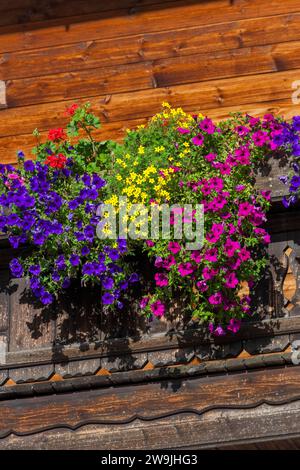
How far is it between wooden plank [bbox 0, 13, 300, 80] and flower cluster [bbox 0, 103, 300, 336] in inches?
32.5

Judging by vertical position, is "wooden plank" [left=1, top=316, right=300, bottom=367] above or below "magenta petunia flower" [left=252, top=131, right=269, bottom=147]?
below

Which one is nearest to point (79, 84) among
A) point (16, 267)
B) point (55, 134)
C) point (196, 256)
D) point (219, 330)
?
point (55, 134)

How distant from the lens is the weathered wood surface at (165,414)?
10.2 meters

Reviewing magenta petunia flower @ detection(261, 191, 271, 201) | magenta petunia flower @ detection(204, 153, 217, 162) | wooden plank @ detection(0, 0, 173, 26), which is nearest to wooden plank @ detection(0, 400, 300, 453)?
magenta petunia flower @ detection(261, 191, 271, 201)

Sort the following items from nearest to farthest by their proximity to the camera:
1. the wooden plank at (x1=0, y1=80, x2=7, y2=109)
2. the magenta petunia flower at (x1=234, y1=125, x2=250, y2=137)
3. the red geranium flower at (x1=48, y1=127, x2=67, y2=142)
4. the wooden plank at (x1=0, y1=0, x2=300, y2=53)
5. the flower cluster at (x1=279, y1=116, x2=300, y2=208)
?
the flower cluster at (x1=279, y1=116, x2=300, y2=208) < the magenta petunia flower at (x1=234, y1=125, x2=250, y2=137) < the red geranium flower at (x1=48, y1=127, x2=67, y2=142) < the wooden plank at (x1=0, y1=0, x2=300, y2=53) < the wooden plank at (x1=0, y1=80, x2=7, y2=109)

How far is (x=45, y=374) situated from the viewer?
1088cm

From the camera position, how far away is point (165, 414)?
10469 mm

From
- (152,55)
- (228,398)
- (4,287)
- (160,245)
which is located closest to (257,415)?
(228,398)

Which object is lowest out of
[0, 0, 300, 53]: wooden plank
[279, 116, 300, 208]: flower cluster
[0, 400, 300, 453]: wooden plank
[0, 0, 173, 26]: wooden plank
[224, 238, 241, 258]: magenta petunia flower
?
[0, 400, 300, 453]: wooden plank

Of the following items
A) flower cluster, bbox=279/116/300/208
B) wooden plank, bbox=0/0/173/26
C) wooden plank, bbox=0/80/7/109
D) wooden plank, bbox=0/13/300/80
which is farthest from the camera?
wooden plank, bbox=0/0/173/26

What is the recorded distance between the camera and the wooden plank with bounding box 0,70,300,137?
455 inches

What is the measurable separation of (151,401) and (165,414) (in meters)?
0.15

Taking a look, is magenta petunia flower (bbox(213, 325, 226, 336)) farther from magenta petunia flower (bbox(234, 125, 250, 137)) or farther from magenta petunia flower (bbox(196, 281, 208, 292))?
magenta petunia flower (bbox(234, 125, 250, 137))

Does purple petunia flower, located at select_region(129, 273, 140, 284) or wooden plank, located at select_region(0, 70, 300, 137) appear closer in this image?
purple petunia flower, located at select_region(129, 273, 140, 284)
